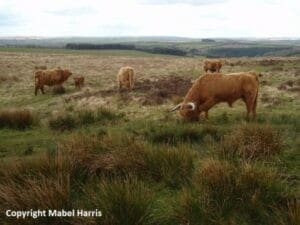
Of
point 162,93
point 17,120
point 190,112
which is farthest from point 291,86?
point 17,120

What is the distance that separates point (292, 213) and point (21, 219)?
117 inches

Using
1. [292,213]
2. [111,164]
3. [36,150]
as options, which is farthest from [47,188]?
[36,150]

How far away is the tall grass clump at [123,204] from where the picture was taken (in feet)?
17.2

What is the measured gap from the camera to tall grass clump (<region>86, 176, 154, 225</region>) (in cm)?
525

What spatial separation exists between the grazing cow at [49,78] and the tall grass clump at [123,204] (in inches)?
730

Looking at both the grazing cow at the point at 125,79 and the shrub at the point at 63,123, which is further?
the grazing cow at the point at 125,79

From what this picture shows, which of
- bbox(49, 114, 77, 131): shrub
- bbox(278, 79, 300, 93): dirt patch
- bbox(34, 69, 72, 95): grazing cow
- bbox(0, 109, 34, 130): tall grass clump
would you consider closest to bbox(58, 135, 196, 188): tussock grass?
bbox(49, 114, 77, 131): shrub

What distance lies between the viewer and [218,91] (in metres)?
13.3

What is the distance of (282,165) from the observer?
297 inches

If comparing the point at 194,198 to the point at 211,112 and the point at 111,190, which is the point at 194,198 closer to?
the point at 111,190

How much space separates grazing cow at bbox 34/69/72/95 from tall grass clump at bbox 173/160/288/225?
18589 millimetres

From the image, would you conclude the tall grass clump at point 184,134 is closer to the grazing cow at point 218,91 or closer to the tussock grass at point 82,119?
the grazing cow at point 218,91

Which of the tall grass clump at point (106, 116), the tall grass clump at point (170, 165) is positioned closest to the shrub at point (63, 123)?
the tall grass clump at point (106, 116)

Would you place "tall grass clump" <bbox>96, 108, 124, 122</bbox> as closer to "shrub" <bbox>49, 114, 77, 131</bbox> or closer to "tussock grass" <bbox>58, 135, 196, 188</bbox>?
"shrub" <bbox>49, 114, 77, 131</bbox>
